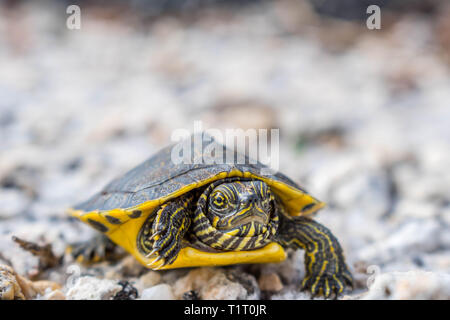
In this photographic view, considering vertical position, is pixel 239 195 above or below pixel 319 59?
below

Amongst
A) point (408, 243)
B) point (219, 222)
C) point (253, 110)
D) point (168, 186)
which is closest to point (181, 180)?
point (168, 186)

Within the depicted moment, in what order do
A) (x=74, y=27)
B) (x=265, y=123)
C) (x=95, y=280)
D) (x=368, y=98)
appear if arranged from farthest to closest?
1. (x=74, y=27)
2. (x=368, y=98)
3. (x=265, y=123)
4. (x=95, y=280)

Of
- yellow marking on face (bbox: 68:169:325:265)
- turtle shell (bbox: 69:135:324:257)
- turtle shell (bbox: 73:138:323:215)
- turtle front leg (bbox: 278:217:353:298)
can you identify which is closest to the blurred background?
turtle front leg (bbox: 278:217:353:298)

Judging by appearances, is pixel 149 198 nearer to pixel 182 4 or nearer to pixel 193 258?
pixel 193 258

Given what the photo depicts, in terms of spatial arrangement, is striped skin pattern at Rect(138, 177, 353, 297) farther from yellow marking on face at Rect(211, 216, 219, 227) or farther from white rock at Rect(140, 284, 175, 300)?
white rock at Rect(140, 284, 175, 300)

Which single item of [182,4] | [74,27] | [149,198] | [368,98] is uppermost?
[182,4]

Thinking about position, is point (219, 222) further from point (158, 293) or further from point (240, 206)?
point (158, 293)

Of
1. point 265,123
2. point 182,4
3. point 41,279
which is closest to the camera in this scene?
point 41,279
